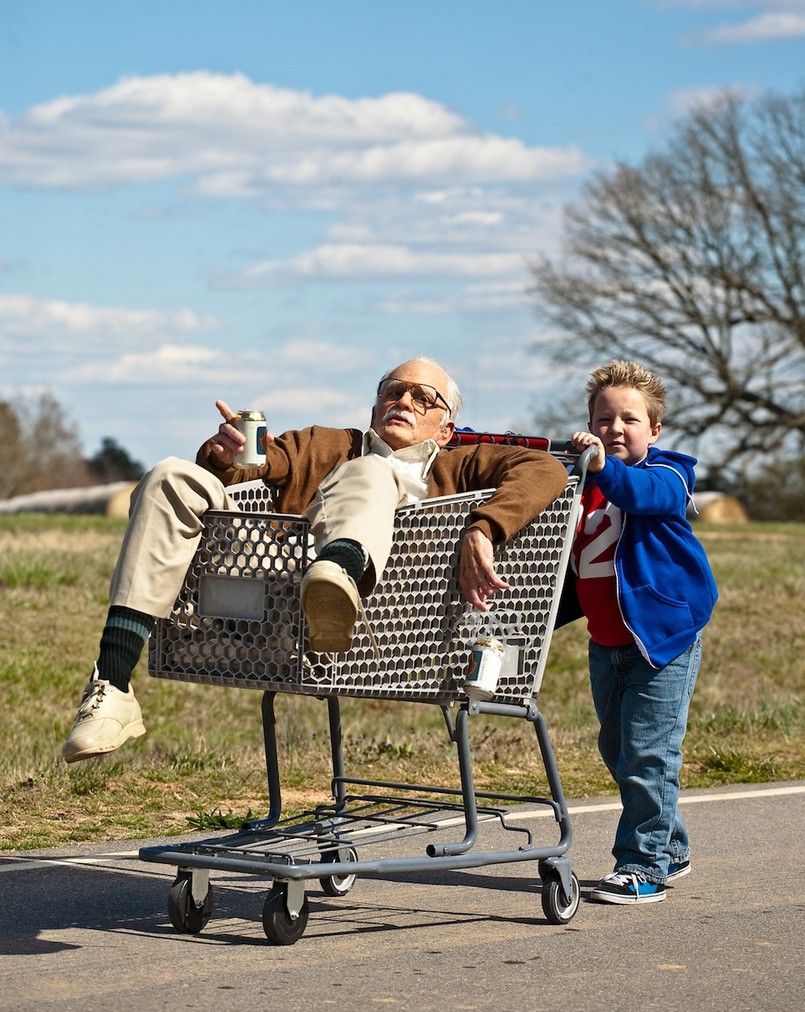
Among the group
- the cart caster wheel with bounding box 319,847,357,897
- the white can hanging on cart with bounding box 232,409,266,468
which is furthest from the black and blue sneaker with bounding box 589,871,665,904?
the white can hanging on cart with bounding box 232,409,266,468

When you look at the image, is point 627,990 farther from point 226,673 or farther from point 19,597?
point 19,597

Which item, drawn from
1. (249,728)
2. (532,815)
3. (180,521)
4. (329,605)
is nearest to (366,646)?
(329,605)

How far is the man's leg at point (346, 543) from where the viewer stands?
4.36m

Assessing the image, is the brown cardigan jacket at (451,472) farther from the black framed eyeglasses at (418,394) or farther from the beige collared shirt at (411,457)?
the black framed eyeglasses at (418,394)

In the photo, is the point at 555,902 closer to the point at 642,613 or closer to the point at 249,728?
the point at 642,613

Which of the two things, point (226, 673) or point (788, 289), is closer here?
point (226, 673)

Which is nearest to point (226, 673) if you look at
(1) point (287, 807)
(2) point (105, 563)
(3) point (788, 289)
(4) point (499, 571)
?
(4) point (499, 571)

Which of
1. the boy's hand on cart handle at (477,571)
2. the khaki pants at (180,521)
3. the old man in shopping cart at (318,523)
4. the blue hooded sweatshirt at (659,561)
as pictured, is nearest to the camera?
the old man in shopping cart at (318,523)

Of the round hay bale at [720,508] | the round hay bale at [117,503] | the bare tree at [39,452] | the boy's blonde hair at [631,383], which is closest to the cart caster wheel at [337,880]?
the boy's blonde hair at [631,383]

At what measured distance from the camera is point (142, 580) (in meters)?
4.61

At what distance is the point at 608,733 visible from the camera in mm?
5605

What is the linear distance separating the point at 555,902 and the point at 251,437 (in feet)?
5.52

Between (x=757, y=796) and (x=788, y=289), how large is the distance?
3524cm

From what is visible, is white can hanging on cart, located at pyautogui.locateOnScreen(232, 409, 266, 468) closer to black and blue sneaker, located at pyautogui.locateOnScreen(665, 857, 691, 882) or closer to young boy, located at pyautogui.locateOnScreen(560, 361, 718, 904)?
young boy, located at pyautogui.locateOnScreen(560, 361, 718, 904)
